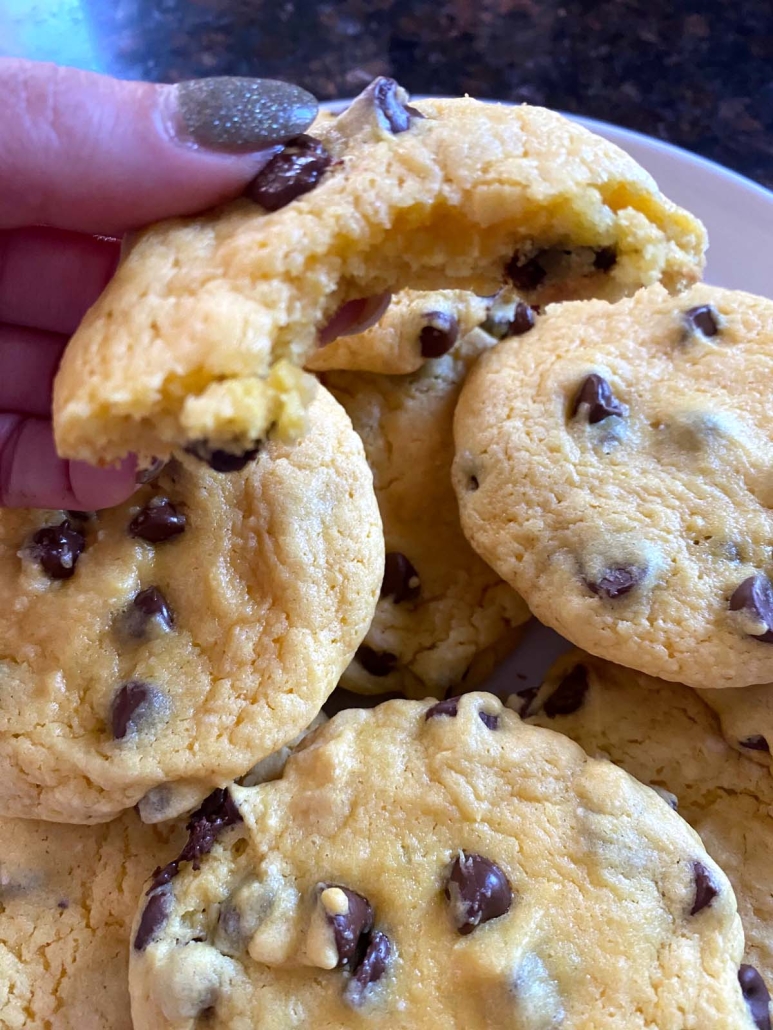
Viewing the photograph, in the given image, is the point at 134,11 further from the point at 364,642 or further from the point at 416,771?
the point at 416,771

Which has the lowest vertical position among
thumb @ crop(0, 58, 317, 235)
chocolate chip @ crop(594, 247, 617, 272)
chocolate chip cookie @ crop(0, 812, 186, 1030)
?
chocolate chip cookie @ crop(0, 812, 186, 1030)

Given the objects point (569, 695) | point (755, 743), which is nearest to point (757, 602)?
point (755, 743)

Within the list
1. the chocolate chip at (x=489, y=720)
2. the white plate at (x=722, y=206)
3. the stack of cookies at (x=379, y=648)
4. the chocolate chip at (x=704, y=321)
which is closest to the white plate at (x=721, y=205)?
the white plate at (x=722, y=206)

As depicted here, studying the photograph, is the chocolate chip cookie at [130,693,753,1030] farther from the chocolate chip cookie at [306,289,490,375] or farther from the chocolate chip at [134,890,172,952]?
the chocolate chip cookie at [306,289,490,375]

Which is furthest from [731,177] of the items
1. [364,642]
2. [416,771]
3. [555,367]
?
[416,771]

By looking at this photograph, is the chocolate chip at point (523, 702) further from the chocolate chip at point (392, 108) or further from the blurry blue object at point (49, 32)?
the blurry blue object at point (49, 32)

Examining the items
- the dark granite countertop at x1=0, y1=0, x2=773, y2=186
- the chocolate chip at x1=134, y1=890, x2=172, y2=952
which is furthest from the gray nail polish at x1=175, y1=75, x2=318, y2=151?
the dark granite countertop at x1=0, y1=0, x2=773, y2=186
